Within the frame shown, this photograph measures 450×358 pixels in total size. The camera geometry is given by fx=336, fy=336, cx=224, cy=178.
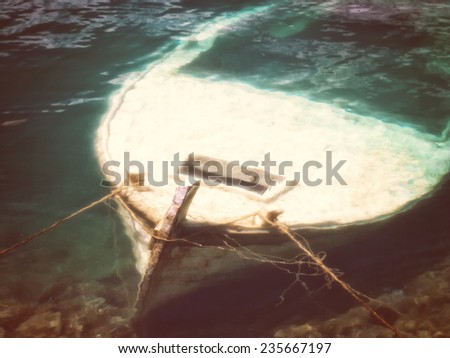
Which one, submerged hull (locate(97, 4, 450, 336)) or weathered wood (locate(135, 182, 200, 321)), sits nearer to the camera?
weathered wood (locate(135, 182, 200, 321))

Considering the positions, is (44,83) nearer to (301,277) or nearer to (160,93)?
(160,93)

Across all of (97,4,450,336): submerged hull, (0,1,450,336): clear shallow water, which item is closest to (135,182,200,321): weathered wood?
(97,4,450,336): submerged hull

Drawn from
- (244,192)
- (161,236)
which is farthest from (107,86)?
(161,236)

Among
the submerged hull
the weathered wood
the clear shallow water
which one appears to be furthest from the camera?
the clear shallow water

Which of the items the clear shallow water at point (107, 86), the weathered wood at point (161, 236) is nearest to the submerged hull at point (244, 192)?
the weathered wood at point (161, 236)

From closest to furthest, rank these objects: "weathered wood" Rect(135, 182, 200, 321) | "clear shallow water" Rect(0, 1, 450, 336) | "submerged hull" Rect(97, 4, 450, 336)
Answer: "weathered wood" Rect(135, 182, 200, 321) → "submerged hull" Rect(97, 4, 450, 336) → "clear shallow water" Rect(0, 1, 450, 336)

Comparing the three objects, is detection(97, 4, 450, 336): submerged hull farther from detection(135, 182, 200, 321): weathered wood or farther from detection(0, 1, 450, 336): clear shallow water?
detection(0, 1, 450, 336): clear shallow water

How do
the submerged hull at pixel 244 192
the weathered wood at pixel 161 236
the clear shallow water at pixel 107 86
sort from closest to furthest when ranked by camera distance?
the weathered wood at pixel 161 236, the submerged hull at pixel 244 192, the clear shallow water at pixel 107 86

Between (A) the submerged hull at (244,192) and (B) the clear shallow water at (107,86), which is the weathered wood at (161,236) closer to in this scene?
(A) the submerged hull at (244,192)

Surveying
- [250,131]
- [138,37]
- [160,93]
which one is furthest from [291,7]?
[250,131]

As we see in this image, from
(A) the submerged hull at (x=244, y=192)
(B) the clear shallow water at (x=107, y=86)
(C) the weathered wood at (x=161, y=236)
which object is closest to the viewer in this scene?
(C) the weathered wood at (x=161, y=236)
